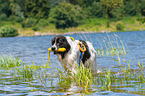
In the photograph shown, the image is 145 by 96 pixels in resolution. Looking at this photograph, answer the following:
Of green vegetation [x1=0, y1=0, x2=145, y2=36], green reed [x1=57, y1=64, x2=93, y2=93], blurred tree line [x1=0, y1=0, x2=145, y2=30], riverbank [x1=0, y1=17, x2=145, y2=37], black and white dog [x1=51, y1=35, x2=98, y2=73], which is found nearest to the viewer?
green reed [x1=57, y1=64, x2=93, y2=93]

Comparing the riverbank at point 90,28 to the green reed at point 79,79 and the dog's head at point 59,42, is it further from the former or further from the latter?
the dog's head at point 59,42

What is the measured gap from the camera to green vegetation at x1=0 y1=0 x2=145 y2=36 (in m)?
76.9

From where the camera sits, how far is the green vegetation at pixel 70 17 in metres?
76.9

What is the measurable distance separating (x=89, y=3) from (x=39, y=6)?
22141 millimetres

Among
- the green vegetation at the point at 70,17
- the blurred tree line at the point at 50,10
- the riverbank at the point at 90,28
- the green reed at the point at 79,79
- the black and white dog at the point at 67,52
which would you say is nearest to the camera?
the green reed at the point at 79,79

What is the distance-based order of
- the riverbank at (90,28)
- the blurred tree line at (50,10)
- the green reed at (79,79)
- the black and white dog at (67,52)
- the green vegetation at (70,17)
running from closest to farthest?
the green reed at (79,79), the black and white dog at (67,52), the riverbank at (90,28), the green vegetation at (70,17), the blurred tree line at (50,10)

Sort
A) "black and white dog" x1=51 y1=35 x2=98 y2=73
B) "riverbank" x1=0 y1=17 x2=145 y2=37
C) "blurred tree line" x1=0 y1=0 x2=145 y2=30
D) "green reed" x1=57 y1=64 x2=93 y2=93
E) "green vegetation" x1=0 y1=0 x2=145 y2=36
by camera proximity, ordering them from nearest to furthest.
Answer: "green reed" x1=57 y1=64 x2=93 y2=93
"black and white dog" x1=51 y1=35 x2=98 y2=73
"riverbank" x1=0 y1=17 x2=145 y2=37
"green vegetation" x1=0 y1=0 x2=145 y2=36
"blurred tree line" x1=0 y1=0 x2=145 y2=30

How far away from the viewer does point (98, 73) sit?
10211 mm

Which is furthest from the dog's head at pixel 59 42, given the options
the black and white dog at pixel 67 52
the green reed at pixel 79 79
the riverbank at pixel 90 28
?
the riverbank at pixel 90 28

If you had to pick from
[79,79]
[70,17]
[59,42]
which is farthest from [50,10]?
[79,79]

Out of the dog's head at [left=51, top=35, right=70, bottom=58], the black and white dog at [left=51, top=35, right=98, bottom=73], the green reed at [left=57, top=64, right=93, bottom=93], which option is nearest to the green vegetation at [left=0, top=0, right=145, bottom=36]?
the green reed at [left=57, top=64, right=93, bottom=93]

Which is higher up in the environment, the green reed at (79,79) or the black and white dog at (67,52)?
the black and white dog at (67,52)

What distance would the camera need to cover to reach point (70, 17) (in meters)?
80.0

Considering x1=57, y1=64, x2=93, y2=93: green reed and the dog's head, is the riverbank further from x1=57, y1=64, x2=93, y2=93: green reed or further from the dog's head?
the dog's head
